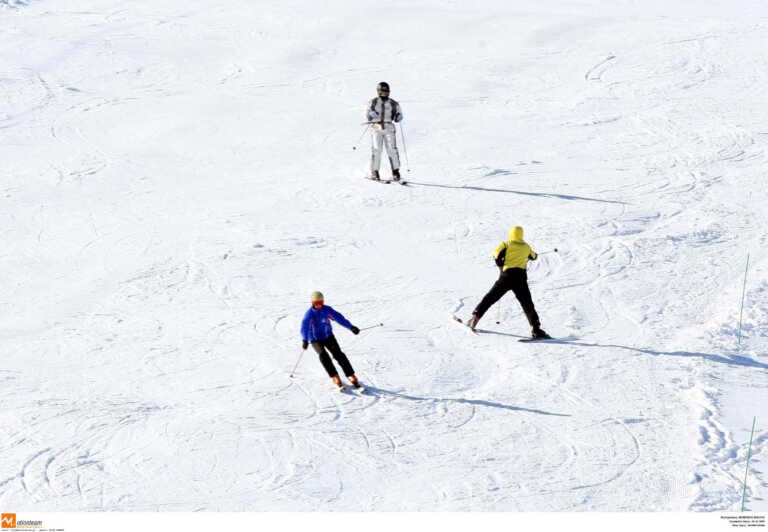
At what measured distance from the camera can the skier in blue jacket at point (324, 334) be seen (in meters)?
10.8

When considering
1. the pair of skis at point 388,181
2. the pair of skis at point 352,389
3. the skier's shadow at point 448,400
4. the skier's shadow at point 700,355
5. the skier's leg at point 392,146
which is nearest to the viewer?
the skier's shadow at point 448,400

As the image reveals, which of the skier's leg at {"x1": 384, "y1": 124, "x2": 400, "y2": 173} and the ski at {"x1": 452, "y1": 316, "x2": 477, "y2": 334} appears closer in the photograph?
the ski at {"x1": 452, "y1": 316, "x2": 477, "y2": 334}

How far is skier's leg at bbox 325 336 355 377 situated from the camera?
11.0m

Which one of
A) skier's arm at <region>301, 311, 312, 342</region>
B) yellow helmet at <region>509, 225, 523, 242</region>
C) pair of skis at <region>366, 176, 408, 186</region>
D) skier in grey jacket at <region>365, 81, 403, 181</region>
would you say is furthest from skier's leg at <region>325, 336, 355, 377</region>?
pair of skis at <region>366, 176, 408, 186</region>

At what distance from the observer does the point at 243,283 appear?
14.4 metres

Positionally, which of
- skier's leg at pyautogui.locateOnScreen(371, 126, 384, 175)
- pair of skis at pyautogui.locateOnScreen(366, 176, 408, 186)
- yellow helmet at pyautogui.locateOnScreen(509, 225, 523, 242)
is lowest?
pair of skis at pyautogui.locateOnScreen(366, 176, 408, 186)

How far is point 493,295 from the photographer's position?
1230 cm

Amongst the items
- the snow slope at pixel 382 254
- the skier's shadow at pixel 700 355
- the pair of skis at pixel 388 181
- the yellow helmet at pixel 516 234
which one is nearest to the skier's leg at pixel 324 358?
the snow slope at pixel 382 254

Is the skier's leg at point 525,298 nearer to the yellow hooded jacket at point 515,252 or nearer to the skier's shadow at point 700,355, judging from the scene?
the yellow hooded jacket at point 515,252

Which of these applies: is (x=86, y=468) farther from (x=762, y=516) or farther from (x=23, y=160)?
(x=23, y=160)

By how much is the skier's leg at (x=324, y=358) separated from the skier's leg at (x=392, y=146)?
7.24 metres

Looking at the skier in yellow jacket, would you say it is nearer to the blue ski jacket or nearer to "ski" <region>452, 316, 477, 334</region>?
"ski" <region>452, 316, 477, 334</region>

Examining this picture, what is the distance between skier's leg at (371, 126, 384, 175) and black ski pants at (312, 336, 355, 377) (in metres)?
7.29

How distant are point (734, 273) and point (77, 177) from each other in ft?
38.0
